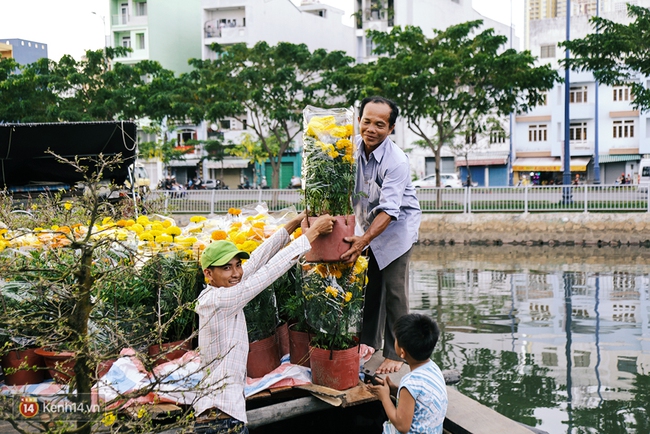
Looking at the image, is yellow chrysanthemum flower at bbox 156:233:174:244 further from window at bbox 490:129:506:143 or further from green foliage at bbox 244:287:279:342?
window at bbox 490:129:506:143

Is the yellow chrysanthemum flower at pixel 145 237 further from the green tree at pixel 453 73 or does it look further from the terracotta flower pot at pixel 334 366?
the green tree at pixel 453 73

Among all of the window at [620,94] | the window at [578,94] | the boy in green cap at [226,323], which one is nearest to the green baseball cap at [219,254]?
the boy in green cap at [226,323]

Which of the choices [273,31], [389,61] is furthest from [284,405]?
[273,31]

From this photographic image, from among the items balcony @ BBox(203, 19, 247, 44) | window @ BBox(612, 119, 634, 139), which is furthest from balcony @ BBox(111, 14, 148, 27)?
window @ BBox(612, 119, 634, 139)

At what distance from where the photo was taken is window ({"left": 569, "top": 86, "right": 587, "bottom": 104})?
35844mm

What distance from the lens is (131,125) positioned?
33.4 feet

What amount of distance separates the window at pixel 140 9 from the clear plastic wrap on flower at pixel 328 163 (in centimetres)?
3957

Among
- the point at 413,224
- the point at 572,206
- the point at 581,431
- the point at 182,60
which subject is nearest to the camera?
the point at 413,224

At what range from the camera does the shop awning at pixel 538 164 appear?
35.7 meters

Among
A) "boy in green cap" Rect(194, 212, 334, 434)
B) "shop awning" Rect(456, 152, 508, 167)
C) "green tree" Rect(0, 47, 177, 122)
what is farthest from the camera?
"shop awning" Rect(456, 152, 508, 167)

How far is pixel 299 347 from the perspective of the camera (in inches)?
153

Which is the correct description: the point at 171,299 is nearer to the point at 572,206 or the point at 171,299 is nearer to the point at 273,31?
the point at 572,206

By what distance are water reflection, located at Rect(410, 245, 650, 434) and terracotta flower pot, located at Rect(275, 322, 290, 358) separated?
2182mm

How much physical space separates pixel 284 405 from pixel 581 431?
2704 millimetres
